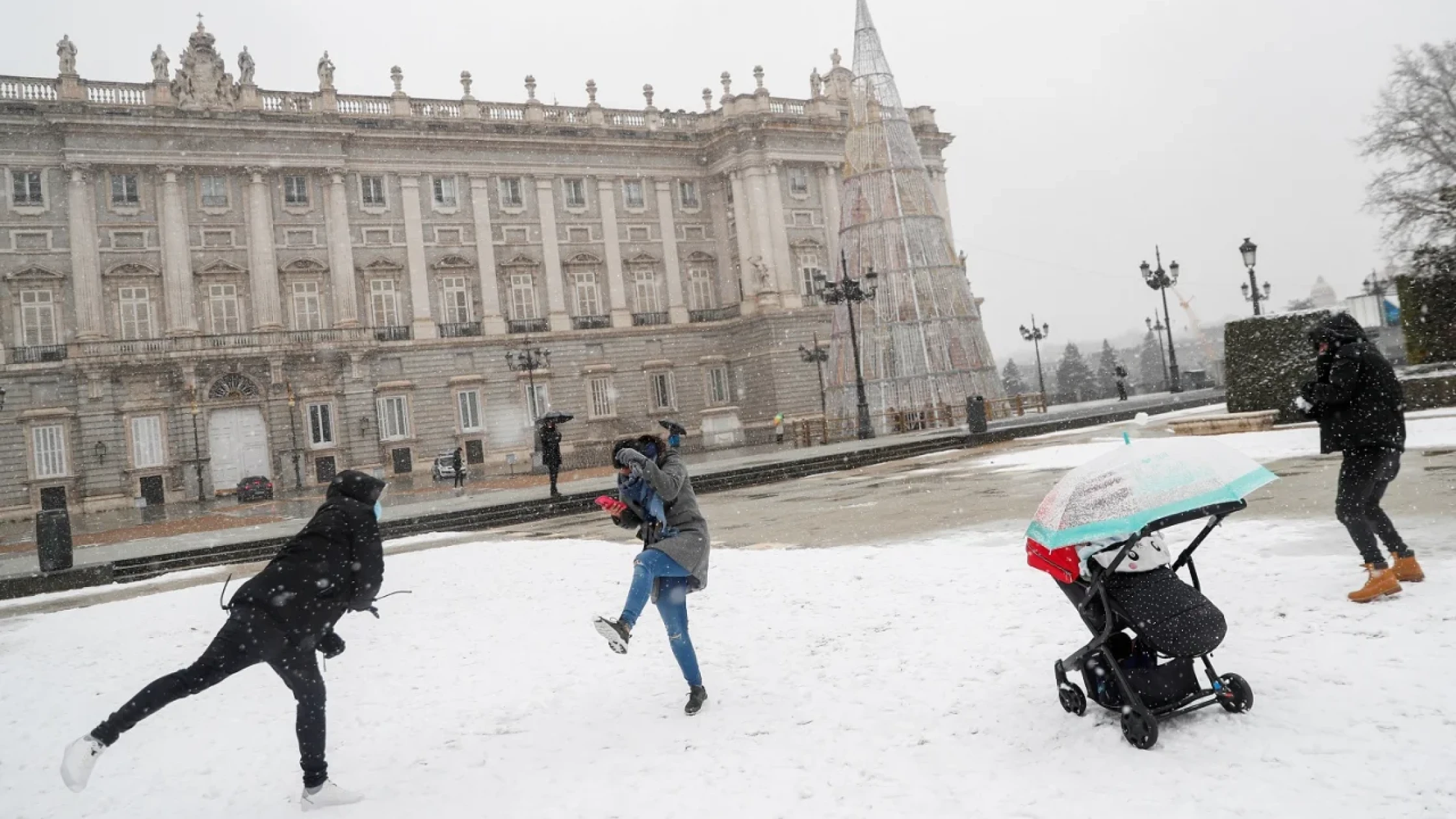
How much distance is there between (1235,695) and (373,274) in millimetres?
41916

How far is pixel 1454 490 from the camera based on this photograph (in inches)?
325

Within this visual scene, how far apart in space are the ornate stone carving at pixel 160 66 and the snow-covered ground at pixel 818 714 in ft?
120

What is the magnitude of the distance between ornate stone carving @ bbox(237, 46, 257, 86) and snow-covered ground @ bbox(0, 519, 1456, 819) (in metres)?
37.3

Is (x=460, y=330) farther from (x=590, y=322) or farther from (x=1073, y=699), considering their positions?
(x=1073, y=699)

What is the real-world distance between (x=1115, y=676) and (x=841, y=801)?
4.21ft

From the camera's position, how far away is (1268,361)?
17094mm

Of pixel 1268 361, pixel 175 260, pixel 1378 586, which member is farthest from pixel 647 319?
pixel 1378 586

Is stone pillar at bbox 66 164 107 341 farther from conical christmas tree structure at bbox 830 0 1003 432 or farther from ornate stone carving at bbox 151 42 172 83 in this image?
conical christmas tree structure at bbox 830 0 1003 432

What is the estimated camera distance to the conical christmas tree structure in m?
28.3

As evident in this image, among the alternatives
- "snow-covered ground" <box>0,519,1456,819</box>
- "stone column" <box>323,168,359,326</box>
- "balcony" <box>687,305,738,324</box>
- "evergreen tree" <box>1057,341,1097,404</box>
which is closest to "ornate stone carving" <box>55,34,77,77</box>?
"stone column" <box>323,168,359,326</box>

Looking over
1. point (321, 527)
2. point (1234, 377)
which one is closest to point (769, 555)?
point (321, 527)

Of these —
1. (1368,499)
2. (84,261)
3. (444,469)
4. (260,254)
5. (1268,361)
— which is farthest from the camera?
(260,254)

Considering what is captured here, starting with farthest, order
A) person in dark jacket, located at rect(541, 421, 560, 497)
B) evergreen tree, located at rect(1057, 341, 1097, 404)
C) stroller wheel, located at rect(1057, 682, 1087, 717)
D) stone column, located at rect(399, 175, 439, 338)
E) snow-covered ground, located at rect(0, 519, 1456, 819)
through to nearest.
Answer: evergreen tree, located at rect(1057, 341, 1097, 404)
stone column, located at rect(399, 175, 439, 338)
person in dark jacket, located at rect(541, 421, 560, 497)
stroller wheel, located at rect(1057, 682, 1087, 717)
snow-covered ground, located at rect(0, 519, 1456, 819)

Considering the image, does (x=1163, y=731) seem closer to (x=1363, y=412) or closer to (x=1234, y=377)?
(x=1363, y=412)
